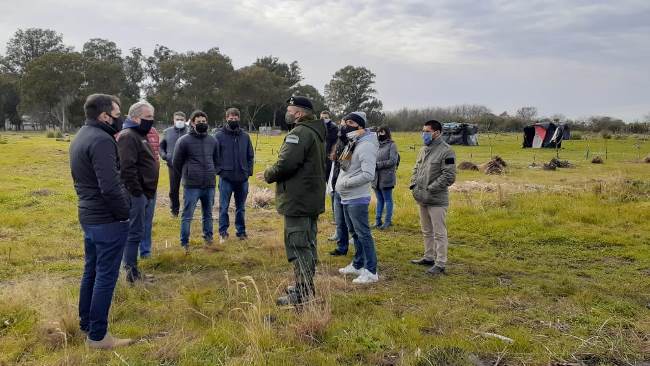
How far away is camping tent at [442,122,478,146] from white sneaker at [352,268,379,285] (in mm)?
36854

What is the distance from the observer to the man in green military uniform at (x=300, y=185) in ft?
14.6

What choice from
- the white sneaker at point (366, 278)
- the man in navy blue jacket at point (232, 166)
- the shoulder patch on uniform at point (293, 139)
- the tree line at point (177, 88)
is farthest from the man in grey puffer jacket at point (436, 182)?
the tree line at point (177, 88)

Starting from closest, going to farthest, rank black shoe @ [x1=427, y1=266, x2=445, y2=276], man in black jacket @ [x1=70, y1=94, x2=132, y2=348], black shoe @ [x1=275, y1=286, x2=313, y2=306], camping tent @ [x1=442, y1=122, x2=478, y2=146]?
man in black jacket @ [x1=70, y1=94, x2=132, y2=348] → black shoe @ [x1=275, y1=286, x2=313, y2=306] → black shoe @ [x1=427, y1=266, x2=445, y2=276] → camping tent @ [x1=442, y1=122, x2=478, y2=146]

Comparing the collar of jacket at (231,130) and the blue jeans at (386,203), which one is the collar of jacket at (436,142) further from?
the collar of jacket at (231,130)

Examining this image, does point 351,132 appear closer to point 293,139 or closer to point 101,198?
point 293,139

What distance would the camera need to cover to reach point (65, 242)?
7.51 m

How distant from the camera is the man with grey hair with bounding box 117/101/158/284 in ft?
17.1

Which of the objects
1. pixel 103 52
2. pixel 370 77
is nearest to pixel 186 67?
pixel 103 52

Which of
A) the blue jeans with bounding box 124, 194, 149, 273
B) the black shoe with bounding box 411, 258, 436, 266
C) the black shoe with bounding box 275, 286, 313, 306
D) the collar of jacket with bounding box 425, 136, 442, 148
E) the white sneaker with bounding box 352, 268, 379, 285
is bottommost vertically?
the black shoe with bounding box 411, 258, 436, 266

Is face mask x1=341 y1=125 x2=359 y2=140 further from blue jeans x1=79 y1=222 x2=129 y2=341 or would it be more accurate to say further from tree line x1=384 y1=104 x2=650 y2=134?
tree line x1=384 y1=104 x2=650 y2=134

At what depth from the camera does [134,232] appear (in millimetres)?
5461

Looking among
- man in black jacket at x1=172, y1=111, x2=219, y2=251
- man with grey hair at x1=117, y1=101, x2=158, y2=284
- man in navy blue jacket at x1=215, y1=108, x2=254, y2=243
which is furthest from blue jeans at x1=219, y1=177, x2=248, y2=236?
man with grey hair at x1=117, y1=101, x2=158, y2=284

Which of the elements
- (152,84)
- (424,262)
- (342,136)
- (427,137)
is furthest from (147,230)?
(152,84)

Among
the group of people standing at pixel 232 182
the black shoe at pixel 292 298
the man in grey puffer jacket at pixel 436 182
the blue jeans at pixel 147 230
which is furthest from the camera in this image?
the blue jeans at pixel 147 230
